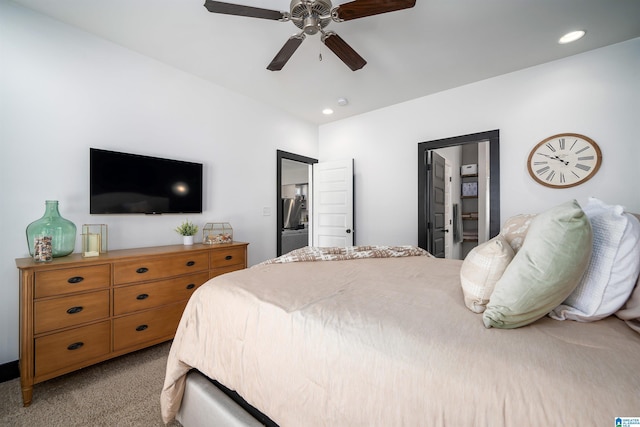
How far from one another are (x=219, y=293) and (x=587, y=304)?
5.05ft

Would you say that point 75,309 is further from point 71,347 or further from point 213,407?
point 213,407

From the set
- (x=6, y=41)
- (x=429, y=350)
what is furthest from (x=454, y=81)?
(x=6, y=41)

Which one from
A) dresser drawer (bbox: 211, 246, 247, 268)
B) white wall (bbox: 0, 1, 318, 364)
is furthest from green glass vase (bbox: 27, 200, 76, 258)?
dresser drawer (bbox: 211, 246, 247, 268)

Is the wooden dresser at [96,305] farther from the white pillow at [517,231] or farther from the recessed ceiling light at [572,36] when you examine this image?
the recessed ceiling light at [572,36]

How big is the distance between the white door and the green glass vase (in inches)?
123

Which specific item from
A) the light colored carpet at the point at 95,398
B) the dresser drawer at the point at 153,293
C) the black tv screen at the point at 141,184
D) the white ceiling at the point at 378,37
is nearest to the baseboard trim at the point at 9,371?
the light colored carpet at the point at 95,398

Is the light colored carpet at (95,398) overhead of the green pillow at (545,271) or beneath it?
beneath

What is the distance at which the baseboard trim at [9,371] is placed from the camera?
6.16ft

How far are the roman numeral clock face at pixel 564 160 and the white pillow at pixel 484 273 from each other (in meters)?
2.40

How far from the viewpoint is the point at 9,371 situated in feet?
6.26

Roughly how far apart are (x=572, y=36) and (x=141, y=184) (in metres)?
4.25

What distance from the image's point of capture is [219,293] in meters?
1.36

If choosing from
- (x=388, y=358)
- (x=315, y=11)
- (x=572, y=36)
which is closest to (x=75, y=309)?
(x=388, y=358)

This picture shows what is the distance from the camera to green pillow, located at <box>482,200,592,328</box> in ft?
2.54
